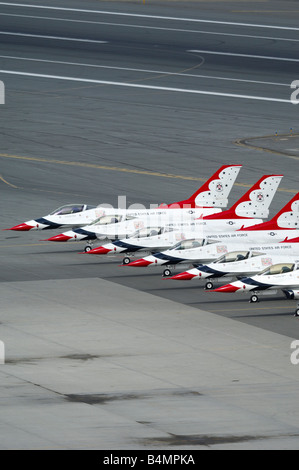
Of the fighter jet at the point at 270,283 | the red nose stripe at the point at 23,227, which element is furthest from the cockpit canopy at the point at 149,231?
the fighter jet at the point at 270,283

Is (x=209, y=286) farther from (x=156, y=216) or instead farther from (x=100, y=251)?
(x=156, y=216)

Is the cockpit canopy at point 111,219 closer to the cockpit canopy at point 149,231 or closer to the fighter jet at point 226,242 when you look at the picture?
the cockpit canopy at point 149,231

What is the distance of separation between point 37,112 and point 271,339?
7872 centimetres

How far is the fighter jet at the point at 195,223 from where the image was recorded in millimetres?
85188

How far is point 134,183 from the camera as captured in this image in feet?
373

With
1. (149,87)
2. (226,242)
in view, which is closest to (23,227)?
(226,242)

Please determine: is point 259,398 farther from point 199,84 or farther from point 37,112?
point 199,84

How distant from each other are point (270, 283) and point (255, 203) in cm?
1952

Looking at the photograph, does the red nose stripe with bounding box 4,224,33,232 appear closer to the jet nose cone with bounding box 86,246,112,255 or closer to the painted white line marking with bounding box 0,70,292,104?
the jet nose cone with bounding box 86,246,112,255

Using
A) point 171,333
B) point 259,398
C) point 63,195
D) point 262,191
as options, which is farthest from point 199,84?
point 259,398

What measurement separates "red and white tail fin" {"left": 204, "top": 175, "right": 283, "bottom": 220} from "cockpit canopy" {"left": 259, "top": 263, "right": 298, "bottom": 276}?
1611 cm

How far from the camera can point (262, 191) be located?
307 feet

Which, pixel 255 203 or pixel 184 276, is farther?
pixel 255 203

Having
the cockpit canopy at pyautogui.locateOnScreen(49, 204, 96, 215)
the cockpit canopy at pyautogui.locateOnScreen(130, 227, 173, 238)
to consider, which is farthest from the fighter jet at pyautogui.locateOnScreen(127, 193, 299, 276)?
the cockpit canopy at pyautogui.locateOnScreen(49, 204, 96, 215)
